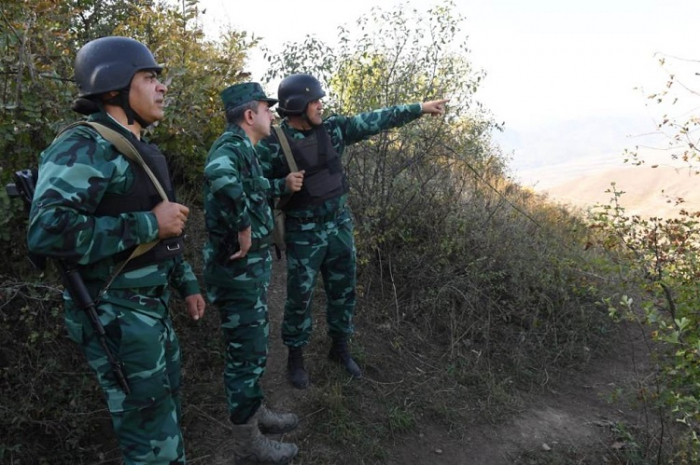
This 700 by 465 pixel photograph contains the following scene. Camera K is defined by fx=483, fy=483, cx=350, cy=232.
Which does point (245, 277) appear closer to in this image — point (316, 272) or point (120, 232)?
point (316, 272)

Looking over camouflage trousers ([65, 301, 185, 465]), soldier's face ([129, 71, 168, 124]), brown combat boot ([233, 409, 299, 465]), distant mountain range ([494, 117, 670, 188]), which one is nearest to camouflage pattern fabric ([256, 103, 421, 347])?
brown combat boot ([233, 409, 299, 465])

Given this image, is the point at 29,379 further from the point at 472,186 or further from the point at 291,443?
the point at 472,186

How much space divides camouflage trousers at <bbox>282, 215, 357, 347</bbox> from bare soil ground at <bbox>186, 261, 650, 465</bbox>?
0.37m

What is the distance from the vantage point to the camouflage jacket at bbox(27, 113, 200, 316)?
1.65m

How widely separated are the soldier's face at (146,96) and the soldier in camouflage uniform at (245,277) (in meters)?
0.56

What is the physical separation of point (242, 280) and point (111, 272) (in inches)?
33.6

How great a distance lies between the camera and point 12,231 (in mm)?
3047

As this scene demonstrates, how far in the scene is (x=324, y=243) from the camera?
10.9ft

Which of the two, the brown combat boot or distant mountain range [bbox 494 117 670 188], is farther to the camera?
distant mountain range [bbox 494 117 670 188]

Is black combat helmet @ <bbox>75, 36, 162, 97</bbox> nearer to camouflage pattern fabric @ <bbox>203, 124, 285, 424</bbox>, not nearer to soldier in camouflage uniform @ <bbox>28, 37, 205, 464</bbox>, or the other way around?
soldier in camouflage uniform @ <bbox>28, 37, 205, 464</bbox>

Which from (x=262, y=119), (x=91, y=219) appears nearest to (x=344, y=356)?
(x=262, y=119)

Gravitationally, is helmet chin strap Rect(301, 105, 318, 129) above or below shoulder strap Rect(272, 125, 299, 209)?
above

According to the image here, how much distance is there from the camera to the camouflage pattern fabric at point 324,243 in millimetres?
3268

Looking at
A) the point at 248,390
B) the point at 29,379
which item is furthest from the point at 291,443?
the point at 29,379
